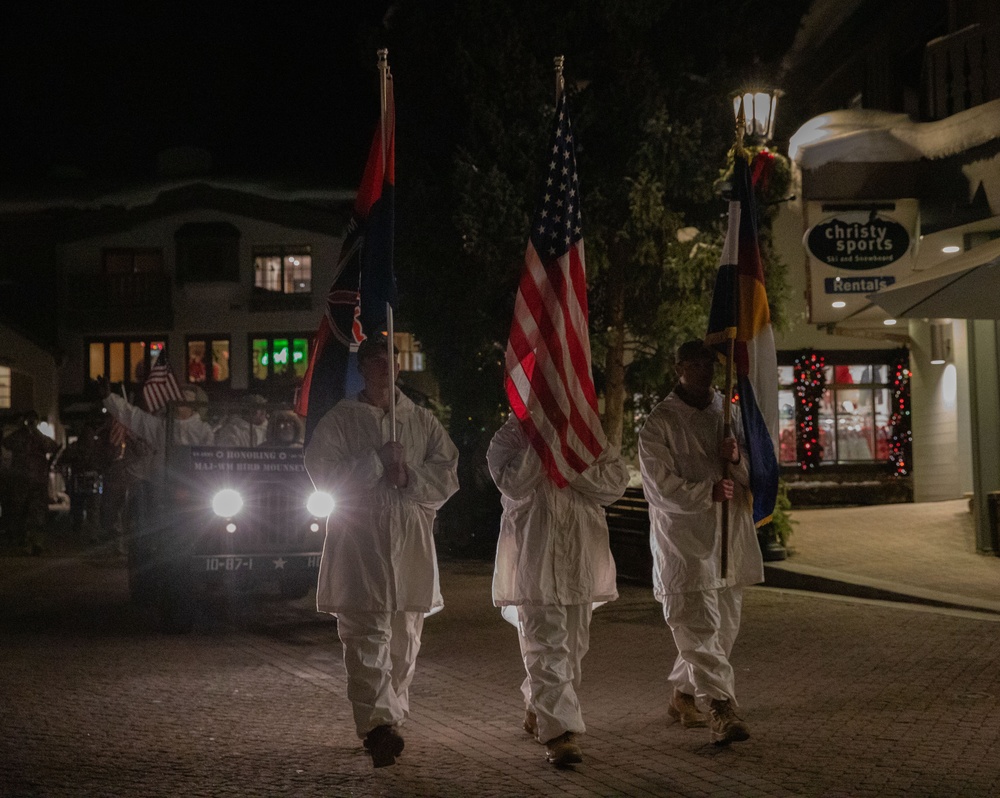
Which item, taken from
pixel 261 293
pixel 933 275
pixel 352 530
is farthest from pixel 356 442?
pixel 261 293

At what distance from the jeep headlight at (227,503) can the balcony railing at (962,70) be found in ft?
29.8

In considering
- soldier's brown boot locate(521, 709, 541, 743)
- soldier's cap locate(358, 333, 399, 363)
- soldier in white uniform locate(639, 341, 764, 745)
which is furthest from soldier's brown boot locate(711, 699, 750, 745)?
soldier's cap locate(358, 333, 399, 363)

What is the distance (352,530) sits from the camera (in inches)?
266

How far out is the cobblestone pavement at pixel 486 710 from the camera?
6078mm

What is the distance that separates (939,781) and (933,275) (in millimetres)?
7394

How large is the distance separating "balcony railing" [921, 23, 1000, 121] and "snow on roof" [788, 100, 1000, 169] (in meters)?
0.24

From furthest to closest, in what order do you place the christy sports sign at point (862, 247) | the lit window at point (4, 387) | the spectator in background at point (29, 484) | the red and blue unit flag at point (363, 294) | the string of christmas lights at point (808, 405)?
the lit window at point (4, 387)
the string of christmas lights at point (808, 405)
the spectator in background at point (29, 484)
the christy sports sign at point (862, 247)
the red and blue unit flag at point (363, 294)

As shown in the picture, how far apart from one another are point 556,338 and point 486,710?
7.61 feet

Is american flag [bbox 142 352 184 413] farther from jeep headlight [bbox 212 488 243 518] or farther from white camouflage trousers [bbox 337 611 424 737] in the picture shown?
white camouflage trousers [bbox 337 611 424 737]

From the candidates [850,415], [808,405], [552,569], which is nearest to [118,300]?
[808,405]

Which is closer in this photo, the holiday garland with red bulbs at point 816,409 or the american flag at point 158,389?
the american flag at point 158,389

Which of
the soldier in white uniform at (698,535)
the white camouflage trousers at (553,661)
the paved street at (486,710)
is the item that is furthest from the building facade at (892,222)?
the white camouflage trousers at (553,661)

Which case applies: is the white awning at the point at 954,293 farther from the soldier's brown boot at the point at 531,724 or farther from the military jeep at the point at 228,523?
the soldier's brown boot at the point at 531,724

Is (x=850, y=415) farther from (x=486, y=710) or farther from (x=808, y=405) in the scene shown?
(x=486, y=710)
